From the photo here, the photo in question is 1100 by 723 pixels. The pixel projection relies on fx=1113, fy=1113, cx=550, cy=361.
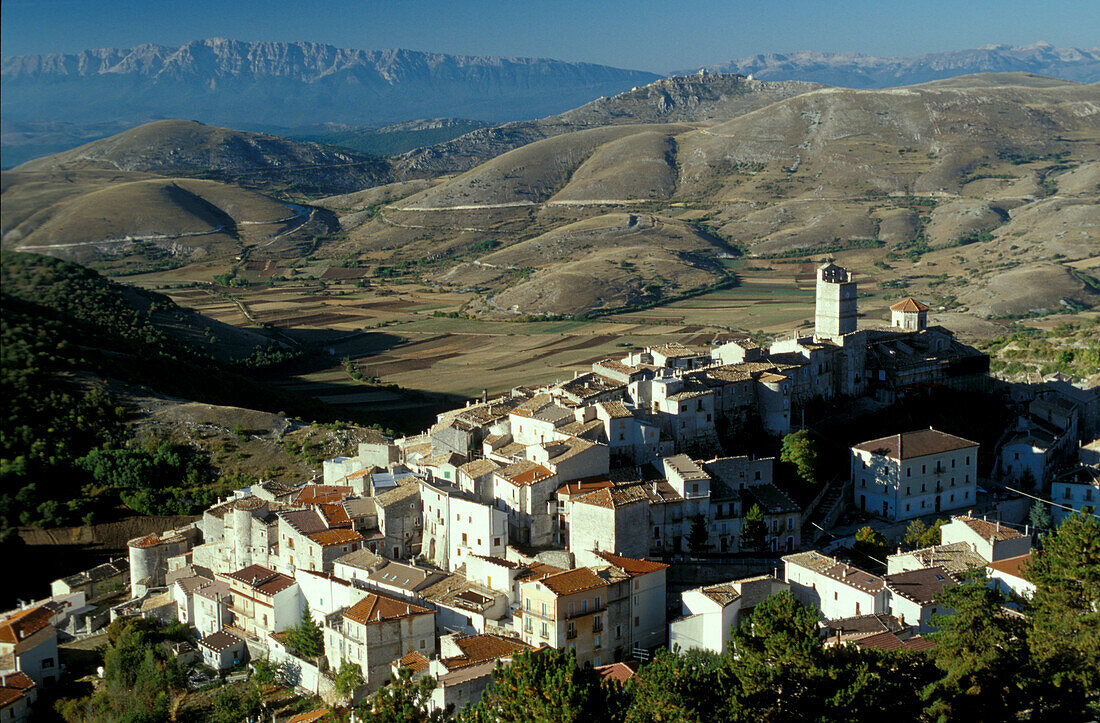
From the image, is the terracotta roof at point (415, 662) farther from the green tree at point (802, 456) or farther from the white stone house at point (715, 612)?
the green tree at point (802, 456)

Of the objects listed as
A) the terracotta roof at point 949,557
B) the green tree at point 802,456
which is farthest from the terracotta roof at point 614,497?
the green tree at point 802,456

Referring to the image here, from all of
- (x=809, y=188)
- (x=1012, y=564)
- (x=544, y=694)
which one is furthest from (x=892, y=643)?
(x=809, y=188)

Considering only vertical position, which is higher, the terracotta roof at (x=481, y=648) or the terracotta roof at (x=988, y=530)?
the terracotta roof at (x=988, y=530)

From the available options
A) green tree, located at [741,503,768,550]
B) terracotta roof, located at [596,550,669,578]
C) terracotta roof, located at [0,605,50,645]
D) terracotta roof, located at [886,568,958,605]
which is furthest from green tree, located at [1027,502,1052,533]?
terracotta roof, located at [0,605,50,645]

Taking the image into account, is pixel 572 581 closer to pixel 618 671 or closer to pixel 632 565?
pixel 632 565

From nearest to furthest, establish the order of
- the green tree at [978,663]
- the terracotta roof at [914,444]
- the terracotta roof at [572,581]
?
the green tree at [978,663], the terracotta roof at [572,581], the terracotta roof at [914,444]

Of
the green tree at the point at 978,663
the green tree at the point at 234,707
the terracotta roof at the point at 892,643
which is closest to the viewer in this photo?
the green tree at the point at 978,663
